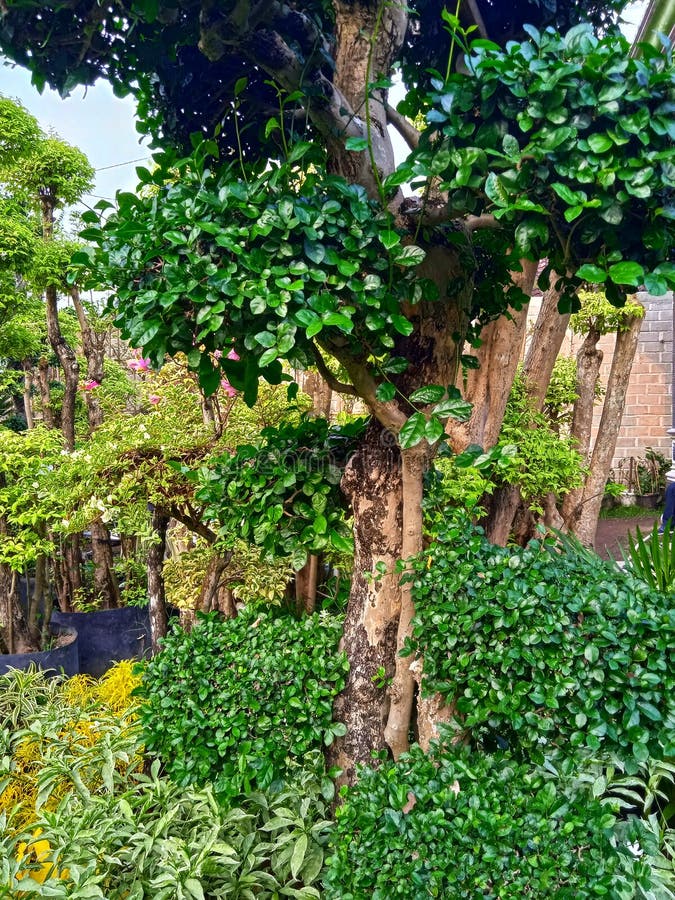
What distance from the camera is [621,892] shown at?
1.12 meters

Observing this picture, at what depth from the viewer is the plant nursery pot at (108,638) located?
3.55 metres

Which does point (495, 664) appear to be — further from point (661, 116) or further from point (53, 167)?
point (53, 167)

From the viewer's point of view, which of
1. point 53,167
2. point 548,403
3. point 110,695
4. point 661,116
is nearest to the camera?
point 661,116

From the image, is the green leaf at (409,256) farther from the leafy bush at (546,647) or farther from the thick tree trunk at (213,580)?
the thick tree trunk at (213,580)

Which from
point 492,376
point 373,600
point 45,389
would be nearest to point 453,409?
point 373,600

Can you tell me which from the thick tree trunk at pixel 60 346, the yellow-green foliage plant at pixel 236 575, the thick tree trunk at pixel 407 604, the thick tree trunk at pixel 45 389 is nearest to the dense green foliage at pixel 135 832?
the thick tree trunk at pixel 407 604

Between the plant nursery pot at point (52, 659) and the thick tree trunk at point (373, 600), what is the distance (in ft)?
6.39

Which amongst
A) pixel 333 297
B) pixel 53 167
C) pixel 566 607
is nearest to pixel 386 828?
pixel 566 607

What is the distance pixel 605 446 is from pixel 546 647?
10.7 feet

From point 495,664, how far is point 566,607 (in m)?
0.21

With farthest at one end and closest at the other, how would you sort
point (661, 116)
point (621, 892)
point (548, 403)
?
1. point (548, 403)
2. point (621, 892)
3. point (661, 116)

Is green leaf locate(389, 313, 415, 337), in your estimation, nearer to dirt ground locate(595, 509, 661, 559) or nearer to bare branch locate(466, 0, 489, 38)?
bare branch locate(466, 0, 489, 38)

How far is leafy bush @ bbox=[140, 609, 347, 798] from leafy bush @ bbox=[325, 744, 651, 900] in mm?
279

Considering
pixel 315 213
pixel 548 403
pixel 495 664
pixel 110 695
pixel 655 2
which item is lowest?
pixel 110 695
